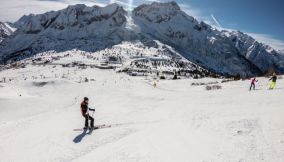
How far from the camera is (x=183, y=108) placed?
25656mm

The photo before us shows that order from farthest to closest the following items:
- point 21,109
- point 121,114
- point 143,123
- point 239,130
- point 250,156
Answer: point 21,109 < point 121,114 < point 143,123 < point 239,130 < point 250,156

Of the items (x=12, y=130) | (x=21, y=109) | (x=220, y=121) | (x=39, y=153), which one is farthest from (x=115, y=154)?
(x=21, y=109)

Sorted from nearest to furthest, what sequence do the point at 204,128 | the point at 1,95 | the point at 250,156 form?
the point at 250,156, the point at 204,128, the point at 1,95

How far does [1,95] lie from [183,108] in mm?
26943

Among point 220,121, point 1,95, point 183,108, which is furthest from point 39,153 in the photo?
point 1,95

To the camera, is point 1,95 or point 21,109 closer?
point 21,109

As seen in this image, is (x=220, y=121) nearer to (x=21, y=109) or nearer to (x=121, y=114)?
(x=121, y=114)

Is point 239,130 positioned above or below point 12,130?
above

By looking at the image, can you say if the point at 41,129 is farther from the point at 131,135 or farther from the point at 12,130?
the point at 131,135

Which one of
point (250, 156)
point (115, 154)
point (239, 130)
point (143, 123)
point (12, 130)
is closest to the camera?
point (250, 156)

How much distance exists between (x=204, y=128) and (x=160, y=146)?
3552mm

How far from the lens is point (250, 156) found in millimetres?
13461

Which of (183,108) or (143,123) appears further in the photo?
(183,108)

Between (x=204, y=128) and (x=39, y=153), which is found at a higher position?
(x=204, y=128)
